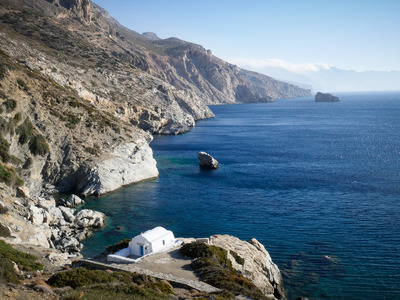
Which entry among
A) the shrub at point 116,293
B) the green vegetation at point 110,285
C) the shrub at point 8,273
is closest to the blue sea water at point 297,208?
the green vegetation at point 110,285

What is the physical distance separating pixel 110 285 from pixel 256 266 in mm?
13506

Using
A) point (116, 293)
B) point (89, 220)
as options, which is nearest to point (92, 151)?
point (89, 220)

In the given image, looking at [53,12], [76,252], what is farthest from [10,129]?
[53,12]

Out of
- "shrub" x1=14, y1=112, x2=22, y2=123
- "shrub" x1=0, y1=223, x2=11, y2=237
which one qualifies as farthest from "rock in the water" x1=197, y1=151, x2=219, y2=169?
"shrub" x1=0, y1=223, x2=11, y2=237

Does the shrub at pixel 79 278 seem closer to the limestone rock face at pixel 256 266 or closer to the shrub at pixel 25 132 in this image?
the limestone rock face at pixel 256 266

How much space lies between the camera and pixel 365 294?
2880 cm

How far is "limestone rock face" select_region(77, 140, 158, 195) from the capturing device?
184 ft

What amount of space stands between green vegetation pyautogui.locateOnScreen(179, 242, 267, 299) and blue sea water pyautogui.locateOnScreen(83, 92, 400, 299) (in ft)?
19.0

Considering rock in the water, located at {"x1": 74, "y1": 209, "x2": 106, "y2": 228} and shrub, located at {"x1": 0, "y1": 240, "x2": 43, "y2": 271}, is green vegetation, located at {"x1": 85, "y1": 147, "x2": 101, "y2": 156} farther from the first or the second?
shrub, located at {"x1": 0, "y1": 240, "x2": 43, "y2": 271}

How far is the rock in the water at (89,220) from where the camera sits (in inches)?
1688

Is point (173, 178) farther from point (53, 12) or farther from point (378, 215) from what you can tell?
point (53, 12)

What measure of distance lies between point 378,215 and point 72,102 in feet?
174

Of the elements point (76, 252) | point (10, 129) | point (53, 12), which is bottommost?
point (76, 252)

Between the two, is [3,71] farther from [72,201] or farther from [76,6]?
[76,6]
